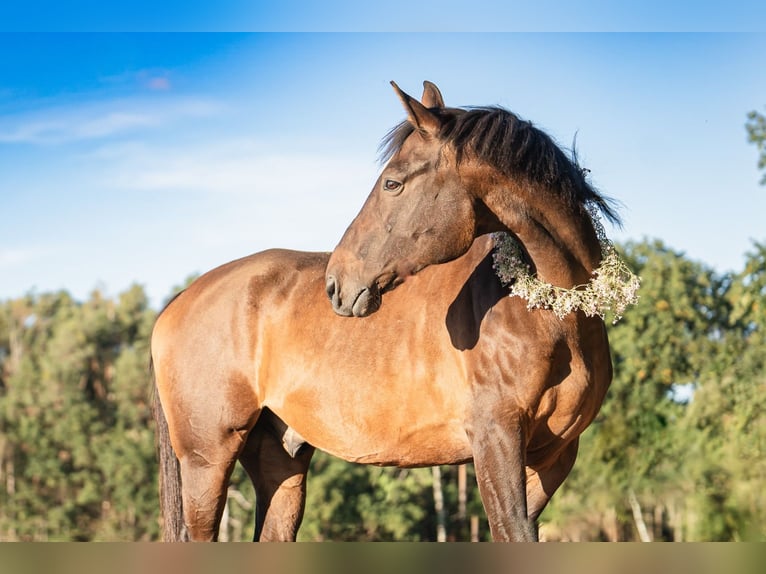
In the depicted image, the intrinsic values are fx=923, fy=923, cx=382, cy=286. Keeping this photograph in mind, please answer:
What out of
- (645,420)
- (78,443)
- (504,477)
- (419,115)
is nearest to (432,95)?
(419,115)

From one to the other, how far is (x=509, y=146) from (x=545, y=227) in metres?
0.48

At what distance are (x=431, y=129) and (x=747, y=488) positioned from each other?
79.8 ft

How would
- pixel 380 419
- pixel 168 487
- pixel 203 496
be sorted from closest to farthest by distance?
pixel 380 419 < pixel 203 496 < pixel 168 487

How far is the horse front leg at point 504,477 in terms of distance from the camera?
4.91 meters

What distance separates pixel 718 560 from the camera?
232cm

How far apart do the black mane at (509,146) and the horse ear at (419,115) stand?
0.06 m

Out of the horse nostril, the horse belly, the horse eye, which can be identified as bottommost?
the horse belly

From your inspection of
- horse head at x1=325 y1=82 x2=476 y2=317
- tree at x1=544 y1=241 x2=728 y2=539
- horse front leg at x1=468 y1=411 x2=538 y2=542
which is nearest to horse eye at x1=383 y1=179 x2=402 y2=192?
horse head at x1=325 y1=82 x2=476 y2=317

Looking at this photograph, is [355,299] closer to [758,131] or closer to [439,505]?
[758,131]

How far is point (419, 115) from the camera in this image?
497 cm

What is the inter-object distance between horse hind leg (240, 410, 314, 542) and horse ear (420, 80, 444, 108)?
280 cm

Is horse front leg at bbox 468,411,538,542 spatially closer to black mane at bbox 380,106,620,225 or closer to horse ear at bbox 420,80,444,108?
black mane at bbox 380,106,620,225

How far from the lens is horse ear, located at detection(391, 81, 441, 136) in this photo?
4898 millimetres

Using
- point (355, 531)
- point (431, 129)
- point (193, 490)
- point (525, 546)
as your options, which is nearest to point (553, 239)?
point (431, 129)
